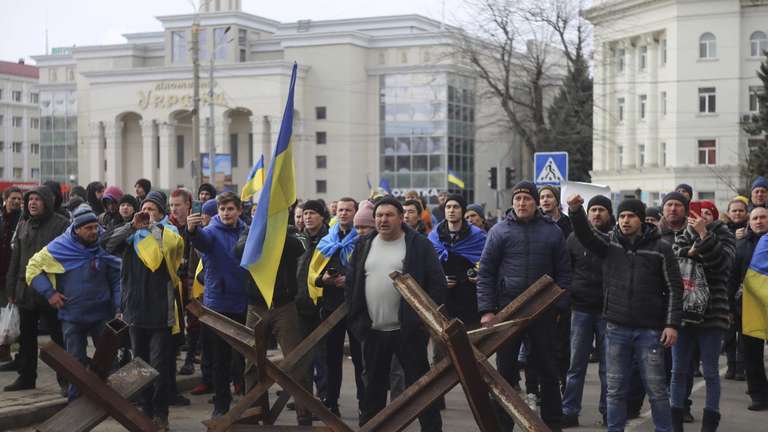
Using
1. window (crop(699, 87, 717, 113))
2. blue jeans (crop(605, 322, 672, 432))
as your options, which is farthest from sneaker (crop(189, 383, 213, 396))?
window (crop(699, 87, 717, 113))

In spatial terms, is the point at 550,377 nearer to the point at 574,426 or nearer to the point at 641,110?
the point at 574,426

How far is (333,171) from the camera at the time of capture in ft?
261

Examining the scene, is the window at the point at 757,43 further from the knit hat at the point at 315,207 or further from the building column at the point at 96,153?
the knit hat at the point at 315,207

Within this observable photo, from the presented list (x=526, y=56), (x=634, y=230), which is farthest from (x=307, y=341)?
(x=526, y=56)

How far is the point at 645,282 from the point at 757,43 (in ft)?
178

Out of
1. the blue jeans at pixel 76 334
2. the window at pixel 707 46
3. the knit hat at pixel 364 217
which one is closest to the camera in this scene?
the knit hat at pixel 364 217

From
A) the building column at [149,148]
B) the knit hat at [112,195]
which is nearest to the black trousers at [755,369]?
the knit hat at [112,195]

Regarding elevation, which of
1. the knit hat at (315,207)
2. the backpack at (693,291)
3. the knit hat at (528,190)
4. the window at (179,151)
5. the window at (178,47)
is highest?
the window at (178,47)

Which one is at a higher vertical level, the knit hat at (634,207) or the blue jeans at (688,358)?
the knit hat at (634,207)

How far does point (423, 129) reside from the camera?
7881 cm

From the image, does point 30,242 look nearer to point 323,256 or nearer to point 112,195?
point 112,195

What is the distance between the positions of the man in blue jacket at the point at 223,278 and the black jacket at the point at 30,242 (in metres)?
1.94

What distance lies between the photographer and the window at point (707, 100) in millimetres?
58938

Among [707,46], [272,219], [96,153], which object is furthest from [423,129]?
[272,219]
